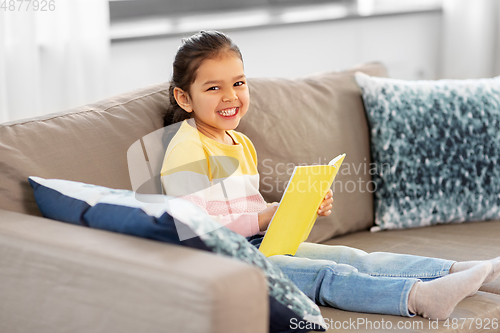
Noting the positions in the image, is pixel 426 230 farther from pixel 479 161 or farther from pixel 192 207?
pixel 192 207

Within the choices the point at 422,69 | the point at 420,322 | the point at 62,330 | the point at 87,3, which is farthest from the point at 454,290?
the point at 422,69

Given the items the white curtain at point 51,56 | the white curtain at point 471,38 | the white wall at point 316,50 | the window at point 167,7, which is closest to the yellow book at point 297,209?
the white curtain at point 51,56

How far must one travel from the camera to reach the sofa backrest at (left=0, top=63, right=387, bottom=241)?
1.17 m

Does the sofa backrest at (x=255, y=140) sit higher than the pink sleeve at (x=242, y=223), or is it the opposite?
the sofa backrest at (x=255, y=140)

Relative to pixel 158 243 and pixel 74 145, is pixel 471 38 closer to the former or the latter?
pixel 74 145

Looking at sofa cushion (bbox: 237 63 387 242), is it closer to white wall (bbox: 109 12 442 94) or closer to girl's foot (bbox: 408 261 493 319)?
girl's foot (bbox: 408 261 493 319)

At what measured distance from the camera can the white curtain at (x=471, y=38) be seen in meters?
3.11

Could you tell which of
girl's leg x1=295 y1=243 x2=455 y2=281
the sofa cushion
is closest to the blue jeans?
girl's leg x1=295 y1=243 x2=455 y2=281

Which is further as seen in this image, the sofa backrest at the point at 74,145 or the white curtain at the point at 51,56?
the white curtain at the point at 51,56

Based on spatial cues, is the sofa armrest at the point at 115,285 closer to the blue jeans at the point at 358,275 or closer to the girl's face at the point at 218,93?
the blue jeans at the point at 358,275

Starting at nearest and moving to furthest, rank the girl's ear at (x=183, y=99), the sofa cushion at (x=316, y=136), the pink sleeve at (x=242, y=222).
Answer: the pink sleeve at (x=242, y=222), the girl's ear at (x=183, y=99), the sofa cushion at (x=316, y=136)

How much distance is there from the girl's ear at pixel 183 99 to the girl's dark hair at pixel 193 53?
0.03 ft

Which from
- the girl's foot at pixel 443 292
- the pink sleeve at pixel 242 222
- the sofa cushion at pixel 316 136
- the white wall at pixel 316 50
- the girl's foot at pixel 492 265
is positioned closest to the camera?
the girl's foot at pixel 443 292

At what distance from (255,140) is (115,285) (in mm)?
866
